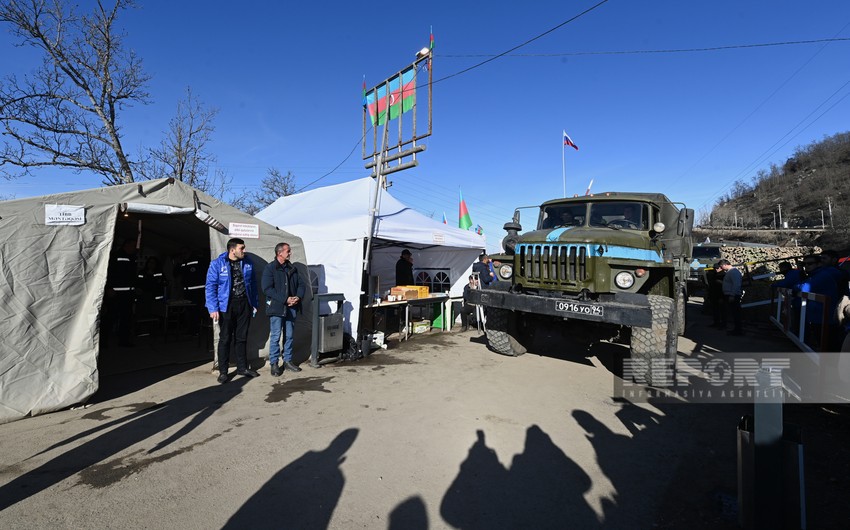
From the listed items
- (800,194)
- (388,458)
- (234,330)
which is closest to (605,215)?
(388,458)

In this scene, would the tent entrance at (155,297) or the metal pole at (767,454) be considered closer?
the metal pole at (767,454)

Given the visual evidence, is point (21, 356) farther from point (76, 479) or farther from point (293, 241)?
point (293, 241)

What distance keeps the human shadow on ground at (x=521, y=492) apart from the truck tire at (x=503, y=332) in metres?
3.11

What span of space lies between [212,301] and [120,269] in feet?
9.31

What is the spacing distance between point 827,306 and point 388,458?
17.0 feet

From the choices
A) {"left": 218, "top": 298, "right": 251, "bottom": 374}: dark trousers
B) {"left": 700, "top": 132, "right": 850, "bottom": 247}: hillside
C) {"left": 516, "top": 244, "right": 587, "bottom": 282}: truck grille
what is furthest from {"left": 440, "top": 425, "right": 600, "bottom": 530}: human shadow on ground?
{"left": 700, "top": 132, "right": 850, "bottom": 247}: hillside

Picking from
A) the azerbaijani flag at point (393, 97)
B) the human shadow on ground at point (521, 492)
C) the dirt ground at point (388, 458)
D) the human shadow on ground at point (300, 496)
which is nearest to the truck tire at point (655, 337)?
the dirt ground at point (388, 458)

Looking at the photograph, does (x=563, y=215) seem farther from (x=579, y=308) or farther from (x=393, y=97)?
(x=393, y=97)

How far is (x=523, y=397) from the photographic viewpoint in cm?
479

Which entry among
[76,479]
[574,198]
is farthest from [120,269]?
[574,198]

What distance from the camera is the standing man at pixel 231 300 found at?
5262 mm

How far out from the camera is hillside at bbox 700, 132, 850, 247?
51719 mm

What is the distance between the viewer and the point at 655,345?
4.94 m

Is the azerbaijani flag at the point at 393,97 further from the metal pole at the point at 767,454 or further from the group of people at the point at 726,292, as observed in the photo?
the group of people at the point at 726,292
